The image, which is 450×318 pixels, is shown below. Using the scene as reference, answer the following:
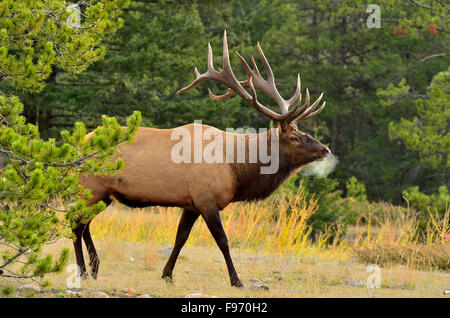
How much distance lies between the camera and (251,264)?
802cm

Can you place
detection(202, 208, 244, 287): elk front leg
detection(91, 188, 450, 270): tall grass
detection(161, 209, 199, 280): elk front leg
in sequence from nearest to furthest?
detection(202, 208, 244, 287): elk front leg
detection(161, 209, 199, 280): elk front leg
detection(91, 188, 450, 270): tall grass

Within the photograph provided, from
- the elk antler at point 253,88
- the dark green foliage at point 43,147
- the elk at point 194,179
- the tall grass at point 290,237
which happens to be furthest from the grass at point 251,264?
the elk antler at point 253,88

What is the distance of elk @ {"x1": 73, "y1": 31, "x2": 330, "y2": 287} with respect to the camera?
6.45 m

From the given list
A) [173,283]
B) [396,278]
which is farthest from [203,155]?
[396,278]

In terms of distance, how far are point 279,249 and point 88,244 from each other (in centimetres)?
339

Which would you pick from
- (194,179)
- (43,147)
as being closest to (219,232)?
(194,179)

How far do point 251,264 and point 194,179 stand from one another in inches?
80.2

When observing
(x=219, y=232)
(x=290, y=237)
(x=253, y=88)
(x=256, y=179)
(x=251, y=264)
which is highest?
(x=253, y=88)

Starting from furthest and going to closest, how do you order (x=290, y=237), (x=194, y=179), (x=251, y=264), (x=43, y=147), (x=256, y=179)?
1. (x=290, y=237)
2. (x=251, y=264)
3. (x=256, y=179)
4. (x=194, y=179)
5. (x=43, y=147)

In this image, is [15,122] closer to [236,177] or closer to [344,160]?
[236,177]

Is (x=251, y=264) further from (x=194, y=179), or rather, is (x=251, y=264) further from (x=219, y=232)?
(x=194, y=179)

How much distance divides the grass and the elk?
1.45 ft

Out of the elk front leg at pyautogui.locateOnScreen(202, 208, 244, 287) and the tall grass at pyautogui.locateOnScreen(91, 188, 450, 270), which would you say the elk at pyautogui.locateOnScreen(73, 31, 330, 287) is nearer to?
the elk front leg at pyautogui.locateOnScreen(202, 208, 244, 287)

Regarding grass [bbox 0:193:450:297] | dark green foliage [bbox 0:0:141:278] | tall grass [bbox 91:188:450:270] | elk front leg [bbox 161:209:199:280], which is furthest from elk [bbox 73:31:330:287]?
tall grass [bbox 91:188:450:270]
